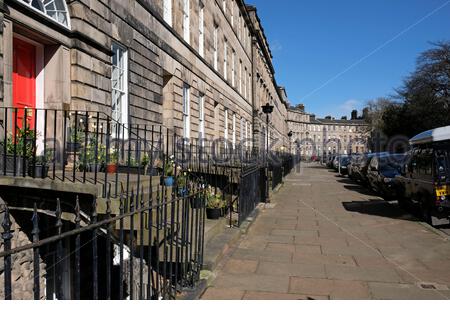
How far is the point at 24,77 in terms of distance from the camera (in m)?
8.48

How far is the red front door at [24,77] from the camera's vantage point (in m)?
8.12

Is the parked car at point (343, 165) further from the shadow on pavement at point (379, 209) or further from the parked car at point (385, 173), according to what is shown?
the shadow on pavement at point (379, 209)

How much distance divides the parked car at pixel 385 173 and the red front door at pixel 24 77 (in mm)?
11741

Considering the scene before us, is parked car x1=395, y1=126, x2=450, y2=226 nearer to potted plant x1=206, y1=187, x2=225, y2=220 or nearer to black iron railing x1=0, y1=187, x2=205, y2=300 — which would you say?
potted plant x1=206, y1=187, x2=225, y2=220

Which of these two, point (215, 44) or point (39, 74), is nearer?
point (39, 74)

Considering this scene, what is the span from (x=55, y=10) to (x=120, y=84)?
Result: 3.18 m

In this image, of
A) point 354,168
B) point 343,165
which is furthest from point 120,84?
point 343,165

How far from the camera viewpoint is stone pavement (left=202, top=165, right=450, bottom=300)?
5.47 meters

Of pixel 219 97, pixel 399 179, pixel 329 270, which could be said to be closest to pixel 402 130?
pixel 219 97

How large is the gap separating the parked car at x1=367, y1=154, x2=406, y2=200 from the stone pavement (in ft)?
10.7

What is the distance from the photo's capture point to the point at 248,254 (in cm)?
738

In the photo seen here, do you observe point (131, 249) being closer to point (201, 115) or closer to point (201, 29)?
point (201, 115)

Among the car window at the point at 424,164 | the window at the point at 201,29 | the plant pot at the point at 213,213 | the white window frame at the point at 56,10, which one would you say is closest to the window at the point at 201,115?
the window at the point at 201,29

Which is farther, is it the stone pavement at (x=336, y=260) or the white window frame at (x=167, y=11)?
the white window frame at (x=167, y=11)
